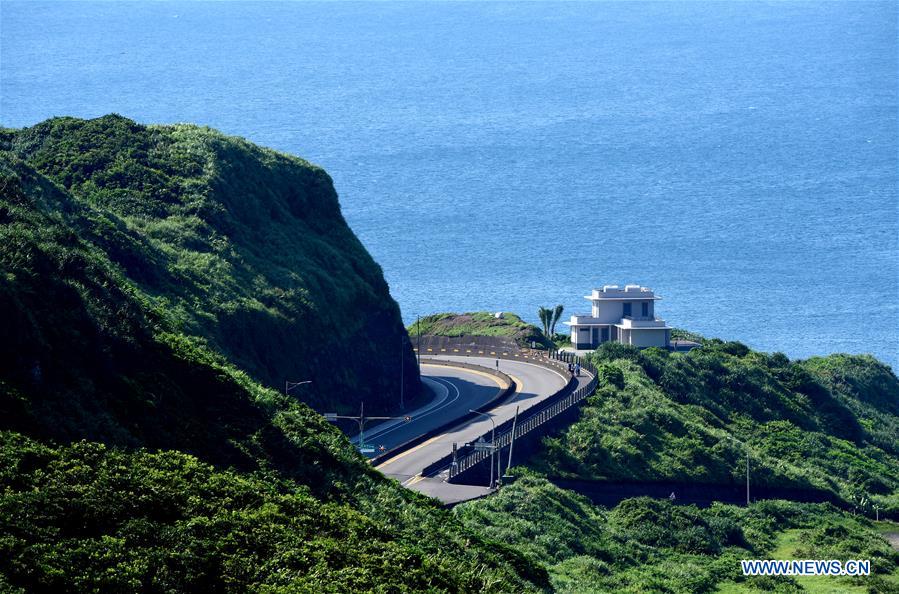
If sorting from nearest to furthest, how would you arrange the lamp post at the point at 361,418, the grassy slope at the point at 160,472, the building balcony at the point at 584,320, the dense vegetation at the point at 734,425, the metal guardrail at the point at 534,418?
the grassy slope at the point at 160,472 < the lamp post at the point at 361,418 < the metal guardrail at the point at 534,418 < the dense vegetation at the point at 734,425 < the building balcony at the point at 584,320

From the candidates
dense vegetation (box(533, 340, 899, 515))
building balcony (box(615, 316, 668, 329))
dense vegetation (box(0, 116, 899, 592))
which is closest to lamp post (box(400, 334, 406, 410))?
dense vegetation (box(0, 116, 899, 592))

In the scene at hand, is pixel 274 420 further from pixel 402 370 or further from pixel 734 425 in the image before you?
pixel 734 425

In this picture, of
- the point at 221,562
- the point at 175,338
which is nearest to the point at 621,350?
the point at 175,338

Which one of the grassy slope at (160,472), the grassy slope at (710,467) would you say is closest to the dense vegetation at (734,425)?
the grassy slope at (710,467)

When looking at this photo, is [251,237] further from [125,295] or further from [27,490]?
[27,490]

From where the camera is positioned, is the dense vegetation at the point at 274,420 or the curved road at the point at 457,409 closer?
the dense vegetation at the point at 274,420

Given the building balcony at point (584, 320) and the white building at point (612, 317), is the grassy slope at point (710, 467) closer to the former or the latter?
the white building at point (612, 317)

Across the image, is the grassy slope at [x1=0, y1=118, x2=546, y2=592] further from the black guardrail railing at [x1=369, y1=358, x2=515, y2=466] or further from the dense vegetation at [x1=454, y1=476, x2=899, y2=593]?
the black guardrail railing at [x1=369, y1=358, x2=515, y2=466]
